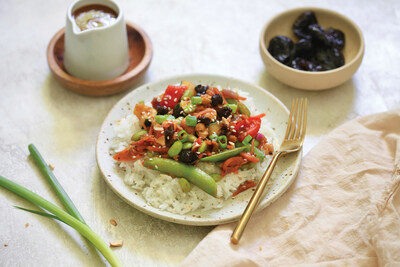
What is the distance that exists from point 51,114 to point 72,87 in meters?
0.24

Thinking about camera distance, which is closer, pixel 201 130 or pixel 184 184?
pixel 184 184

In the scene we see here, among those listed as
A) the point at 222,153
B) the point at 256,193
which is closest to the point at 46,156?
the point at 222,153

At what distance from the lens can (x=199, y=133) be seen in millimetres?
2342

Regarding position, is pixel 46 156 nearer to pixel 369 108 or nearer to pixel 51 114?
pixel 51 114

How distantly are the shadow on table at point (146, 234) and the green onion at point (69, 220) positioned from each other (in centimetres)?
13

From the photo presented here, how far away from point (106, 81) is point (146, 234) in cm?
114

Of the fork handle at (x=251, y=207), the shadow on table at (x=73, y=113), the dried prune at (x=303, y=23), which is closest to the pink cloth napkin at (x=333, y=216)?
the fork handle at (x=251, y=207)

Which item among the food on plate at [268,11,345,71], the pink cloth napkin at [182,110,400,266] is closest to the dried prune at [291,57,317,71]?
the food on plate at [268,11,345,71]

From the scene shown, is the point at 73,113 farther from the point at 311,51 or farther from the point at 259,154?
the point at 311,51

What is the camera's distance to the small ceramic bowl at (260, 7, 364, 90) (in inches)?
112

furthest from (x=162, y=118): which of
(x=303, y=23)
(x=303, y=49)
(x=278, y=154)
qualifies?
(x=303, y=23)

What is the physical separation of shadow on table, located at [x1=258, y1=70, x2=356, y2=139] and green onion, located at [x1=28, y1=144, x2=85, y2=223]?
5.15ft

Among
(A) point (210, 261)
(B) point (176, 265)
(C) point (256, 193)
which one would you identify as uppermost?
(C) point (256, 193)

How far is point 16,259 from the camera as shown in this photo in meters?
2.17
